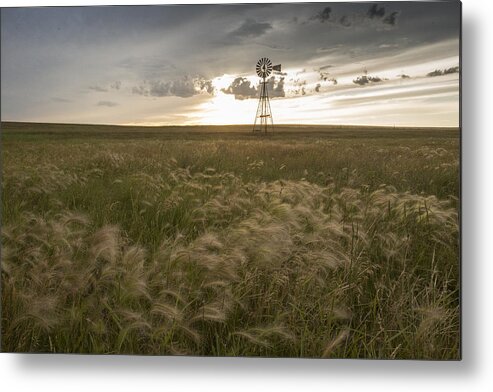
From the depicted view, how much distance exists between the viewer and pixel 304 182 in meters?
2.93

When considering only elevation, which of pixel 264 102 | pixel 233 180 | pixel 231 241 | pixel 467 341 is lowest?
pixel 467 341

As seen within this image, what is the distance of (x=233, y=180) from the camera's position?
9.83 feet

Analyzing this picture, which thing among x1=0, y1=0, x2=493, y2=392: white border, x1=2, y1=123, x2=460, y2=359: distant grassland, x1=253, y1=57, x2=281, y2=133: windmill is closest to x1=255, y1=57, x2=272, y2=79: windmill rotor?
x1=253, y1=57, x2=281, y2=133: windmill

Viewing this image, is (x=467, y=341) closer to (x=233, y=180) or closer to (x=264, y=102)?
(x=233, y=180)

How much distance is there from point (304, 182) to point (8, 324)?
5.12ft

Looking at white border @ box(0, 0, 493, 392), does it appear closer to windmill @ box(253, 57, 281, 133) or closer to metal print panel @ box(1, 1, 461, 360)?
metal print panel @ box(1, 1, 461, 360)

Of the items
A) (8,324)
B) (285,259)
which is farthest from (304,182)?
(8,324)

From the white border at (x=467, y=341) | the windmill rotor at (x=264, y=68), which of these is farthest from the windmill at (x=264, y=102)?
the white border at (x=467, y=341)

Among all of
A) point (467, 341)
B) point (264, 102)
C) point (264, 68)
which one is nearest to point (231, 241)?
point (264, 102)

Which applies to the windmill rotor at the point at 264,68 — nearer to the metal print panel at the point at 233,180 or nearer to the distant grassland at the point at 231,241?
the metal print panel at the point at 233,180

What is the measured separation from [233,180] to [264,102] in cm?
40

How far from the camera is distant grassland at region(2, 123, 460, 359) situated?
2.78 metres

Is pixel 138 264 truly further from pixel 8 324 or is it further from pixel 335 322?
pixel 335 322

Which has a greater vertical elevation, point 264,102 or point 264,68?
point 264,68
